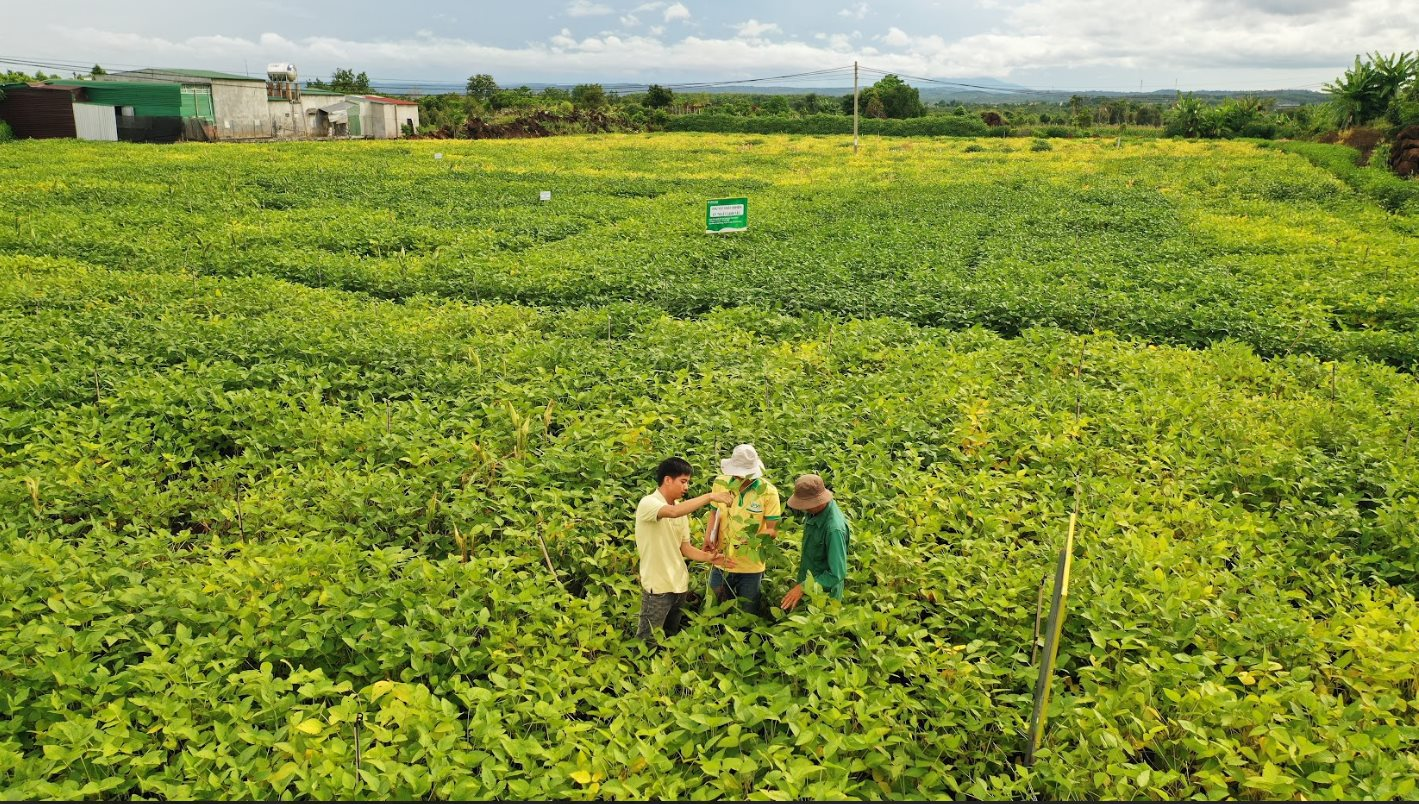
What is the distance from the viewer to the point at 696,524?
5875 millimetres

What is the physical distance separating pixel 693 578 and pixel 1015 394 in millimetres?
4652

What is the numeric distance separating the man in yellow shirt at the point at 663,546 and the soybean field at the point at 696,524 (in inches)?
10.0

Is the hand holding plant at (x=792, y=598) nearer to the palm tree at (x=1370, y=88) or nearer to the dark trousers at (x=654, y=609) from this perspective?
the dark trousers at (x=654, y=609)

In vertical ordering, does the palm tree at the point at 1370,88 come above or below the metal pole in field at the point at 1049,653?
above

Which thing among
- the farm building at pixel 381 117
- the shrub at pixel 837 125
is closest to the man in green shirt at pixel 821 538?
the shrub at pixel 837 125

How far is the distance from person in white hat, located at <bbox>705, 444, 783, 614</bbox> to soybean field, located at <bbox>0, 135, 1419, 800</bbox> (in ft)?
0.99

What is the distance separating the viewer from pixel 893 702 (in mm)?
4230

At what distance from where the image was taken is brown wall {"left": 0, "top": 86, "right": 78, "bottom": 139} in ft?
148

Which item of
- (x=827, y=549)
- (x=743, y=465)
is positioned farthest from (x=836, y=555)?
(x=743, y=465)

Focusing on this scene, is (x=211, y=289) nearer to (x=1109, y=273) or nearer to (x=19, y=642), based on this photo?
(x=19, y=642)

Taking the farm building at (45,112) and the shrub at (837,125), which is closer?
the farm building at (45,112)

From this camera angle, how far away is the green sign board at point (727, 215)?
1733cm

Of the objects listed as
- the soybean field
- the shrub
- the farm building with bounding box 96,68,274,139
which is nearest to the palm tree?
the shrub

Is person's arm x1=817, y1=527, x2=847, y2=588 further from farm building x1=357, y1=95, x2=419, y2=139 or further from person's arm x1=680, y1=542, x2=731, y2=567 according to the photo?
farm building x1=357, y1=95, x2=419, y2=139
